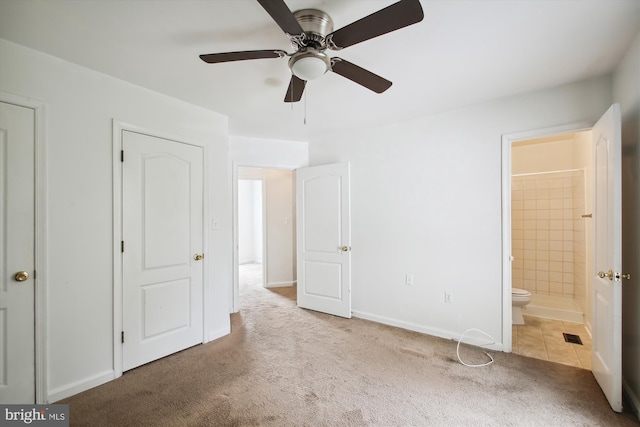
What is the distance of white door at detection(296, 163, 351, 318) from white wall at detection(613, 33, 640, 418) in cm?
239

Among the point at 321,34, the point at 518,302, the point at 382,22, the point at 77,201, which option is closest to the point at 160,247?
the point at 77,201

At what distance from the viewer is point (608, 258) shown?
1887 millimetres

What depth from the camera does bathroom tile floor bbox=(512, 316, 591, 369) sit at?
2.54 metres

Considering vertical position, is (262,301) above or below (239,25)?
below

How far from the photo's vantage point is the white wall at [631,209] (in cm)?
182

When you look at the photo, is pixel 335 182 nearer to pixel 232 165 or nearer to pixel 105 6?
pixel 232 165

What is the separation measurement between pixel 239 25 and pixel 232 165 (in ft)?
7.55

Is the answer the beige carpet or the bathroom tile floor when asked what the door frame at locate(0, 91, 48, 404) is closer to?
the beige carpet

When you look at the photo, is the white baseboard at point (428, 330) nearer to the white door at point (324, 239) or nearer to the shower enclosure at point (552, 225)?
the white door at point (324, 239)

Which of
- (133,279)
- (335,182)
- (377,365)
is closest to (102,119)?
(133,279)

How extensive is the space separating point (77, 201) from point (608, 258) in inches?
149

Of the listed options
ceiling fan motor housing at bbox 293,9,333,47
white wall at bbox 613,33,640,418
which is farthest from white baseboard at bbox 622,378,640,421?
ceiling fan motor housing at bbox 293,9,333,47

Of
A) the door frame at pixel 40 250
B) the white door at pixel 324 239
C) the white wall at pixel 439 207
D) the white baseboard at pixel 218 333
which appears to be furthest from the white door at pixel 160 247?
the white wall at pixel 439 207

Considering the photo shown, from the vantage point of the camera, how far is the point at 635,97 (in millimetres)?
1842
